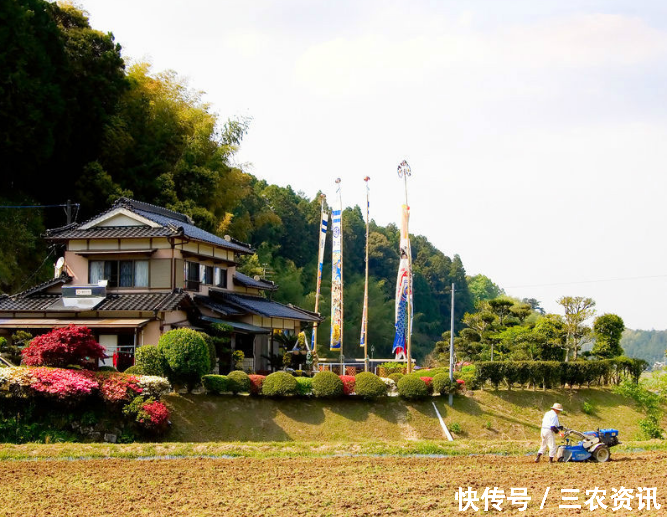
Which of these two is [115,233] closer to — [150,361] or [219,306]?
[219,306]

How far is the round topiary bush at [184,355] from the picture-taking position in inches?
866

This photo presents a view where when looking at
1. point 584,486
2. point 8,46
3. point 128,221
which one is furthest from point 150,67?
point 584,486

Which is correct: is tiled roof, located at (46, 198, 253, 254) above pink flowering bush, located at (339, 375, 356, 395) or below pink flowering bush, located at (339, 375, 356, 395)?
above

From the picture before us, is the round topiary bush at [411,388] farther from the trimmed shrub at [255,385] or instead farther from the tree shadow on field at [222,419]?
the trimmed shrub at [255,385]

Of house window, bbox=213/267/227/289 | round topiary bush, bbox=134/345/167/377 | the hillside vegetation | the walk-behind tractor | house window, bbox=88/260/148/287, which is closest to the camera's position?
the walk-behind tractor

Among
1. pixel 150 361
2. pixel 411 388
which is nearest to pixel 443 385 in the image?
pixel 411 388

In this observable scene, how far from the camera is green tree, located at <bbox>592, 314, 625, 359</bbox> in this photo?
32562 millimetres

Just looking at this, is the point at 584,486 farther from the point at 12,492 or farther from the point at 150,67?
the point at 150,67

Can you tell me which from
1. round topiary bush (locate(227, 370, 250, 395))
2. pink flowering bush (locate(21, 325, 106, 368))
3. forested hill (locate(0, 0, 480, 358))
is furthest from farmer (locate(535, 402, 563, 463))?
forested hill (locate(0, 0, 480, 358))

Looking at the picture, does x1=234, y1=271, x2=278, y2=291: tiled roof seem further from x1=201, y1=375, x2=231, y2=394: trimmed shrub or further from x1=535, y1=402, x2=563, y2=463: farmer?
x1=535, y1=402, x2=563, y2=463: farmer

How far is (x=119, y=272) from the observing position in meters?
28.2

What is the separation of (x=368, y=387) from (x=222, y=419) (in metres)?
5.00

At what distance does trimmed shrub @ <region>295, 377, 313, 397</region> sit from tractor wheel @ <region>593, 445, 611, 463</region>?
33.8 ft

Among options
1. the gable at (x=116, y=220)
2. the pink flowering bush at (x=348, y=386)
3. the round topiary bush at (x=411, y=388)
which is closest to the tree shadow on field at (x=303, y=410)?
the pink flowering bush at (x=348, y=386)
